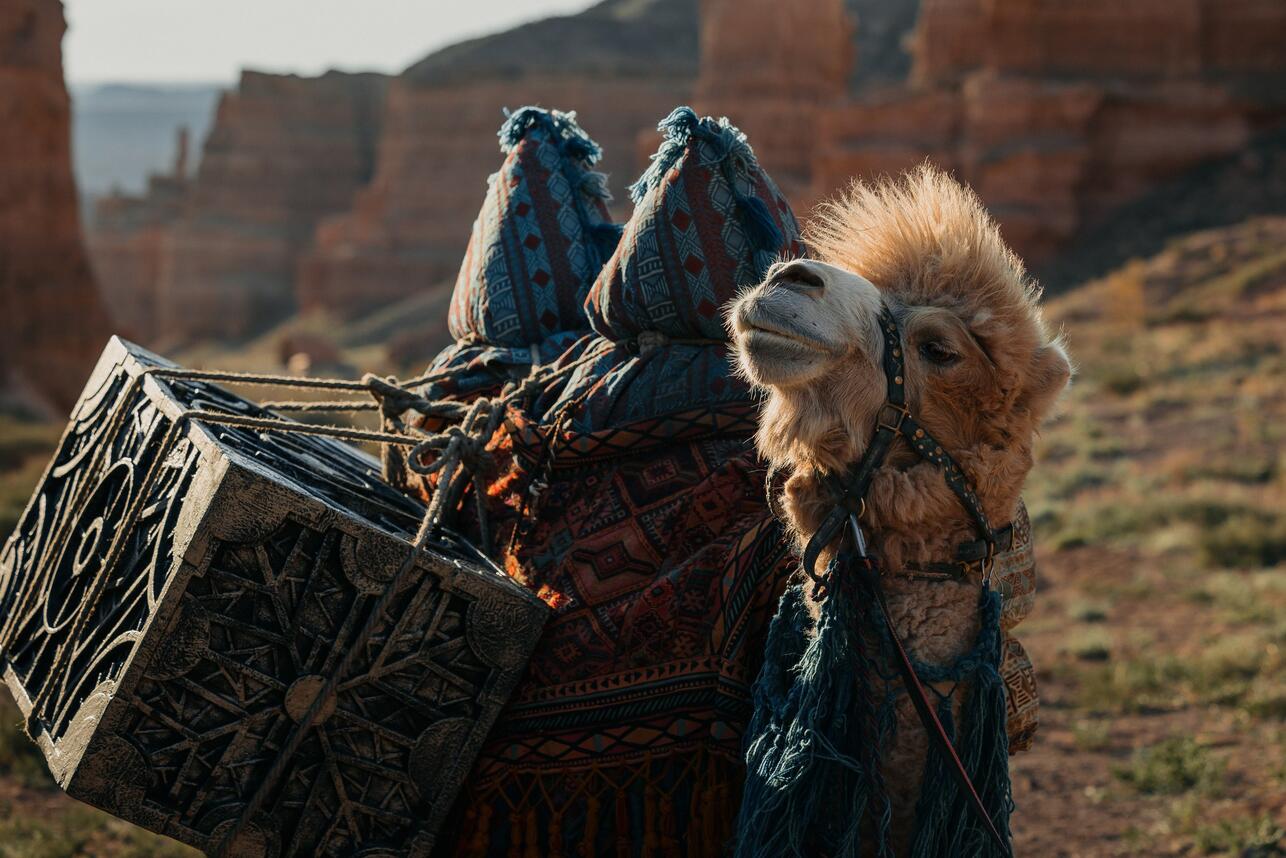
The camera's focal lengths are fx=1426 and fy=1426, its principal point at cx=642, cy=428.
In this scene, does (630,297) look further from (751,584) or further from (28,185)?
(28,185)

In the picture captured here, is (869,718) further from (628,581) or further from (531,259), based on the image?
(531,259)

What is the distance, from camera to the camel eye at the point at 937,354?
2.43 metres

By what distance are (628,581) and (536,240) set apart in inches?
51.6

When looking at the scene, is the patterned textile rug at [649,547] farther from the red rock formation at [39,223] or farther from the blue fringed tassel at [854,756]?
the red rock formation at [39,223]

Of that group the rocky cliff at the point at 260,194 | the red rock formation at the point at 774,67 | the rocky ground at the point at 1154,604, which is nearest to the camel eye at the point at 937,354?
the rocky ground at the point at 1154,604

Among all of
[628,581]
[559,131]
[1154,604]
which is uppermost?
[1154,604]

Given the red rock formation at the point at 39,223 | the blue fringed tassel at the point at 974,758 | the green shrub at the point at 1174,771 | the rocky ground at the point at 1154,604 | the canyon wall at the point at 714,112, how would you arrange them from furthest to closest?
the canyon wall at the point at 714,112 → the red rock formation at the point at 39,223 → the green shrub at the point at 1174,771 → the rocky ground at the point at 1154,604 → the blue fringed tassel at the point at 974,758

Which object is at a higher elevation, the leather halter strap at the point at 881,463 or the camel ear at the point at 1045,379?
the camel ear at the point at 1045,379

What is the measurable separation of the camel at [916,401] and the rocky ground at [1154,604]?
231 centimetres

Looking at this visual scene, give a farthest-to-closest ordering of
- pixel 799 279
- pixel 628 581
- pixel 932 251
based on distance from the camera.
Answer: pixel 628 581 < pixel 932 251 < pixel 799 279

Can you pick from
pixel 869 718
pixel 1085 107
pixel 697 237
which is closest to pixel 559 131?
pixel 697 237

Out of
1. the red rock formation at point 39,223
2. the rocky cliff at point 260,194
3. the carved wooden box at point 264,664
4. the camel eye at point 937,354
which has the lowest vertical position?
the carved wooden box at point 264,664

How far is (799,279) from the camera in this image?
7.64ft

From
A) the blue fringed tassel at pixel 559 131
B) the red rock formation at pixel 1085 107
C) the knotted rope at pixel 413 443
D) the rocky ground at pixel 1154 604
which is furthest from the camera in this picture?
the red rock formation at pixel 1085 107
